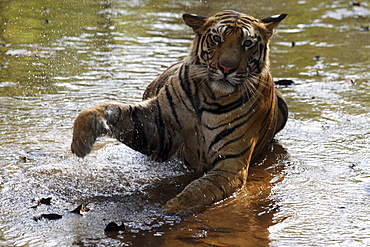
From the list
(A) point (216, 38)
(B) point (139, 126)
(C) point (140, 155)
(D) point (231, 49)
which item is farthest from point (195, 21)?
(C) point (140, 155)

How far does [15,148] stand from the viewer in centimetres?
468

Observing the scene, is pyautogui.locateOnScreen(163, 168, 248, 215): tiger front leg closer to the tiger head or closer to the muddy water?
the muddy water

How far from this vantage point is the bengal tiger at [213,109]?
4.10m

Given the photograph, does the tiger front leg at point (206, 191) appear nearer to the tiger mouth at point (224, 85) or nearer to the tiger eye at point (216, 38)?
the tiger mouth at point (224, 85)

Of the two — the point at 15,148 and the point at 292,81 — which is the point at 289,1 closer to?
the point at 292,81

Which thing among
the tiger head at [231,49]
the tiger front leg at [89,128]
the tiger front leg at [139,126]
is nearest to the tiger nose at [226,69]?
the tiger head at [231,49]

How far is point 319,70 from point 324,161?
294 centimetres

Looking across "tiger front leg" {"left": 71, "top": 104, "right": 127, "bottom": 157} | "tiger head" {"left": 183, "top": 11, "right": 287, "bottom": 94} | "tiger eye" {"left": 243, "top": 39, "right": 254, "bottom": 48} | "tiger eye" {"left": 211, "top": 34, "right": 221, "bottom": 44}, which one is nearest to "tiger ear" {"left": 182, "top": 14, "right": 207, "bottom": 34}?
"tiger head" {"left": 183, "top": 11, "right": 287, "bottom": 94}

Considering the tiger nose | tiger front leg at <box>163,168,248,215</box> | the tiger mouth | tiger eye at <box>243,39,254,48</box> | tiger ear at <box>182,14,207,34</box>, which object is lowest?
tiger front leg at <box>163,168,248,215</box>

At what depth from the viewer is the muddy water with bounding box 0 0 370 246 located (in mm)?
3453

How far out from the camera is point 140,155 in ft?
15.9

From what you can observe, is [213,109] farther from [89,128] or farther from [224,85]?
[89,128]

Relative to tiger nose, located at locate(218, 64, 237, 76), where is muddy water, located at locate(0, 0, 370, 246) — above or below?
below

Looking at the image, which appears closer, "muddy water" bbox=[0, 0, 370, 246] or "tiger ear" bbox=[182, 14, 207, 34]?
"muddy water" bbox=[0, 0, 370, 246]
